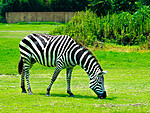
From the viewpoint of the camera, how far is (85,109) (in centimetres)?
1027

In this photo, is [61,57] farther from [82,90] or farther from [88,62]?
[82,90]

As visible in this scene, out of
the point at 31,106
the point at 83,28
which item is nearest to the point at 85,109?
the point at 31,106

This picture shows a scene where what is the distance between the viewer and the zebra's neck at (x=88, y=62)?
12302mm

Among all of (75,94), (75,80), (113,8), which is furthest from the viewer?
(113,8)

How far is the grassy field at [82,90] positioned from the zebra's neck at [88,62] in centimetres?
99

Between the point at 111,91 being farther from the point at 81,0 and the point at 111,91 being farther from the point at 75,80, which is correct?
the point at 81,0

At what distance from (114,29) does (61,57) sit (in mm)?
21833

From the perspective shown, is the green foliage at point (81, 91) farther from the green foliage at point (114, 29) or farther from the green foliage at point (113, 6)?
the green foliage at point (113, 6)

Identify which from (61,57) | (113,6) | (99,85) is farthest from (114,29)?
(99,85)

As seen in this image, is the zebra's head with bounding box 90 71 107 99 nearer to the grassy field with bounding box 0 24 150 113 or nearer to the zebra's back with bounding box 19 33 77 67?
the grassy field with bounding box 0 24 150 113

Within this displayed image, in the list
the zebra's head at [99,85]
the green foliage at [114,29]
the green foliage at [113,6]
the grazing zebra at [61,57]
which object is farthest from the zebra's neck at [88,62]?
the green foliage at [113,6]

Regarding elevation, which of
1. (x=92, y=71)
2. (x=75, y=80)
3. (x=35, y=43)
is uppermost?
(x=35, y=43)

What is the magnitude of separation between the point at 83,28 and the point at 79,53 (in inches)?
856

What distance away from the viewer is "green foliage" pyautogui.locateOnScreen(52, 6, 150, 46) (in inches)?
1292
